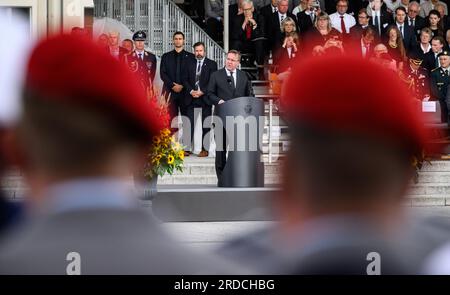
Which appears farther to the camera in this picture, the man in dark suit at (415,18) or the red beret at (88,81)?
the man in dark suit at (415,18)

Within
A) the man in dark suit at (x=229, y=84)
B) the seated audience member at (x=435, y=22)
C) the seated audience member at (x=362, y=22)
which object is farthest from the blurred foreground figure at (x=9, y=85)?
the seated audience member at (x=435, y=22)

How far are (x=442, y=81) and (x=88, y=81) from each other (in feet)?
60.8

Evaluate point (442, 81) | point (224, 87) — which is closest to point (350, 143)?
point (224, 87)

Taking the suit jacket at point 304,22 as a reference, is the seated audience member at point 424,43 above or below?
below

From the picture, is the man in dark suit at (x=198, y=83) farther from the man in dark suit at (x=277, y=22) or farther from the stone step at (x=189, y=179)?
the man in dark suit at (x=277, y=22)

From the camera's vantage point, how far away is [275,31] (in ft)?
69.3

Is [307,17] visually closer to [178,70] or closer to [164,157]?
[178,70]

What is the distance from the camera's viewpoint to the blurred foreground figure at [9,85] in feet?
7.55

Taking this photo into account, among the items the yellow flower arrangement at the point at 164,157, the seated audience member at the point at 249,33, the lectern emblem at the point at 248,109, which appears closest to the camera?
the yellow flower arrangement at the point at 164,157

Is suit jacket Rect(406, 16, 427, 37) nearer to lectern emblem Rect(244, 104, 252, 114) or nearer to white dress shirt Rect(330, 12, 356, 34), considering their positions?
white dress shirt Rect(330, 12, 356, 34)

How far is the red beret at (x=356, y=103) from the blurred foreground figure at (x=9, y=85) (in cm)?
43

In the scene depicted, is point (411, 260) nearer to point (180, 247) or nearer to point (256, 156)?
point (180, 247)
